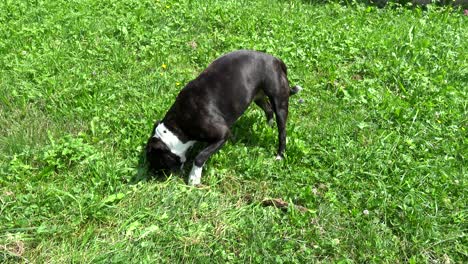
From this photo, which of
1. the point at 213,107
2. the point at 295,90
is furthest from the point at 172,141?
the point at 295,90

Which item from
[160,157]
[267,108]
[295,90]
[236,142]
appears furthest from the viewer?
[295,90]

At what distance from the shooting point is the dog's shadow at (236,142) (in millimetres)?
4144

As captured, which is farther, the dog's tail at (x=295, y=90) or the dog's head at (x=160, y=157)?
the dog's tail at (x=295, y=90)

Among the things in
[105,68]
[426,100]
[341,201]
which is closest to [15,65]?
[105,68]

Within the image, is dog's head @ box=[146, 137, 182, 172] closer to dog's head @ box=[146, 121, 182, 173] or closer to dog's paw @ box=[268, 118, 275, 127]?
dog's head @ box=[146, 121, 182, 173]

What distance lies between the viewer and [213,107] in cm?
410

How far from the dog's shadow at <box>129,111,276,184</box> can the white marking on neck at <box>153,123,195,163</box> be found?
0.62ft

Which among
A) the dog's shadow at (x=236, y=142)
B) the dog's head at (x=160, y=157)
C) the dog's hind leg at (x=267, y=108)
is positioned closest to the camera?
the dog's head at (x=160, y=157)

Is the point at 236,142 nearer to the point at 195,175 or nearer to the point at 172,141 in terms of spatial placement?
the point at 195,175

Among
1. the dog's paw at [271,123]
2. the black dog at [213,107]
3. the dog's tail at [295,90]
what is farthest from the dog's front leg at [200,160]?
the dog's tail at [295,90]

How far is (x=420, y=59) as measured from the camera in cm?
566

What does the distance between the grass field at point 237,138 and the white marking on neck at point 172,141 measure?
0.29 m

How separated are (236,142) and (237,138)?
0.07 m

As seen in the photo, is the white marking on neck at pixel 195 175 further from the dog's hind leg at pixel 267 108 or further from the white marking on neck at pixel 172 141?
the dog's hind leg at pixel 267 108
